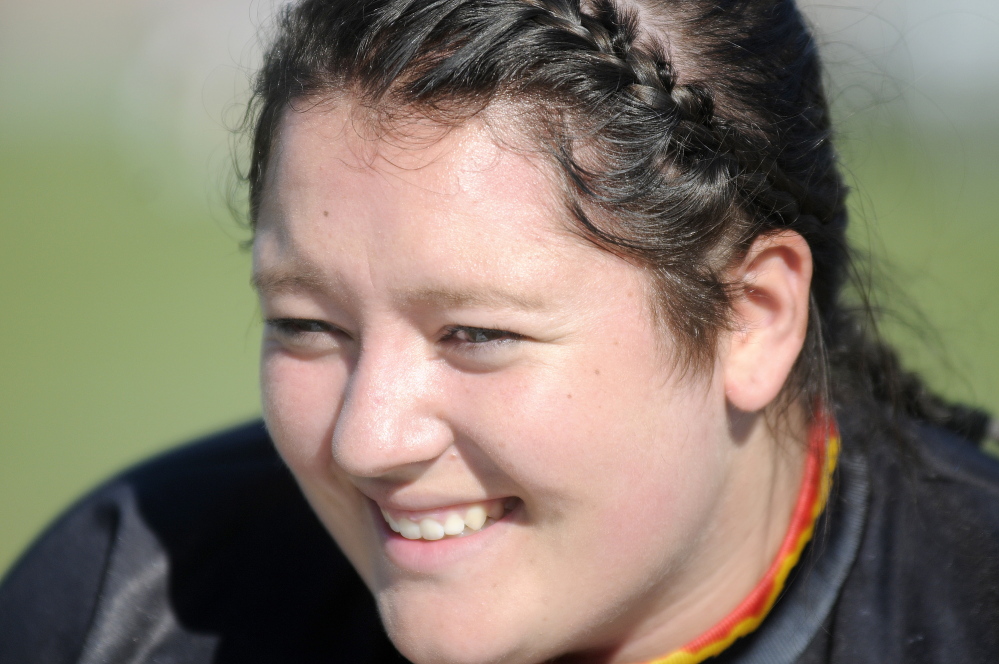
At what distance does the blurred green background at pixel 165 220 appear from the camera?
2229 mm

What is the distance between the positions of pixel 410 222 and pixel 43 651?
1290 millimetres

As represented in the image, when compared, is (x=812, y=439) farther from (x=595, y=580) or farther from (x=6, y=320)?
(x=6, y=320)

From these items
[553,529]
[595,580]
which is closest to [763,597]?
[595,580]

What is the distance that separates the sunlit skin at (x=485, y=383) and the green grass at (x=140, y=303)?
721 mm

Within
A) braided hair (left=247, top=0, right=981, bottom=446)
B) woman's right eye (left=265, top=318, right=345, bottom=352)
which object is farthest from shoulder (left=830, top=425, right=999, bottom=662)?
woman's right eye (left=265, top=318, right=345, bottom=352)

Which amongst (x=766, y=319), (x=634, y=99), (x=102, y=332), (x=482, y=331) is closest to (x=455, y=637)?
(x=482, y=331)

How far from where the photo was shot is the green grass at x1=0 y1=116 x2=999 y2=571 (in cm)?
478

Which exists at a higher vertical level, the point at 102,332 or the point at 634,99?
the point at 634,99

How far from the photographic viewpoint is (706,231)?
1.49m

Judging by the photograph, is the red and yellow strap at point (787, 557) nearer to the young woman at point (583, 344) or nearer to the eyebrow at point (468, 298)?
the young woman at point (583, 344)

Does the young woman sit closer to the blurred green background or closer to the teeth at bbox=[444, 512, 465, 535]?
the teeth at bbox=[444, 512, 465, 535]

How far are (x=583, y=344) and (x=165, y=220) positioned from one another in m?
9.56

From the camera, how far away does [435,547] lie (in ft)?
4.97

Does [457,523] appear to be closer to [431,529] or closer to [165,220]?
[431,529]
